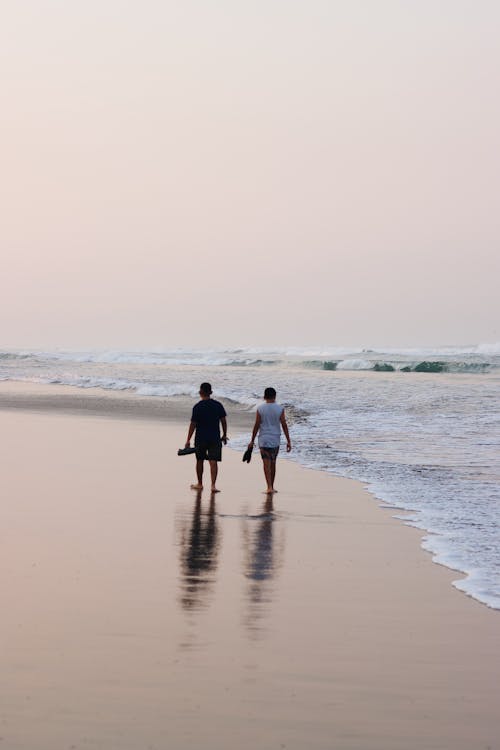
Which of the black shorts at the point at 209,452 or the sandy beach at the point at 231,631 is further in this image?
the black shorts at the point at 209,452

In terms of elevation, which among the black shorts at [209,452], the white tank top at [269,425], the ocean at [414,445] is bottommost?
the ocean at [414,445]

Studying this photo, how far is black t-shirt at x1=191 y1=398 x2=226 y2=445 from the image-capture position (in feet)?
45.3

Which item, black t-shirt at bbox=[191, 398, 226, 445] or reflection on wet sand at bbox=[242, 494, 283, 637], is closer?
reflection on wet sand at bbox=[242, 494, 283, 637]

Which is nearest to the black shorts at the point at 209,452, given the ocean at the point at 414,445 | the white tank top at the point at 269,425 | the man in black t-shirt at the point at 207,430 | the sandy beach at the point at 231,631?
the man in black t-shirt at the point at 207,430

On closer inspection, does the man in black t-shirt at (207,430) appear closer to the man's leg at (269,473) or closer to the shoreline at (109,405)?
the man's leg at (269,473)

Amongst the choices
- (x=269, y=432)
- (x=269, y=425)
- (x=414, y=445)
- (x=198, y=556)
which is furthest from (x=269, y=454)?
(x=414, y=445)

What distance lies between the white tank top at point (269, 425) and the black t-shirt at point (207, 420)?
0.58 m

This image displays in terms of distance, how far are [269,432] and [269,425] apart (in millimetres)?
125

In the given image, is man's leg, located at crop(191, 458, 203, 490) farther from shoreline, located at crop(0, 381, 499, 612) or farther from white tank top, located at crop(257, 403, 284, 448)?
shoreline, located at crop(0, 381, 499, 612)

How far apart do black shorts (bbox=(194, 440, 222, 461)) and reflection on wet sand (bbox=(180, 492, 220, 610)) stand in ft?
5.82

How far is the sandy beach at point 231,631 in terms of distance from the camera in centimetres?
468

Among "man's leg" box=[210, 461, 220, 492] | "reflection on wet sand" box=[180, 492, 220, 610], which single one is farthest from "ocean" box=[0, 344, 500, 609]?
"man's leg" box=[210, 461, 220, 492]

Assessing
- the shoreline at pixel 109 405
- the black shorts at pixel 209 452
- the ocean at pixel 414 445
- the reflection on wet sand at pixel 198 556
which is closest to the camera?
the reflection on wet sand at pixel 198 556

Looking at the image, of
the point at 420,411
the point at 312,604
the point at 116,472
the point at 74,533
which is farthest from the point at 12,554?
the point at 420,411
